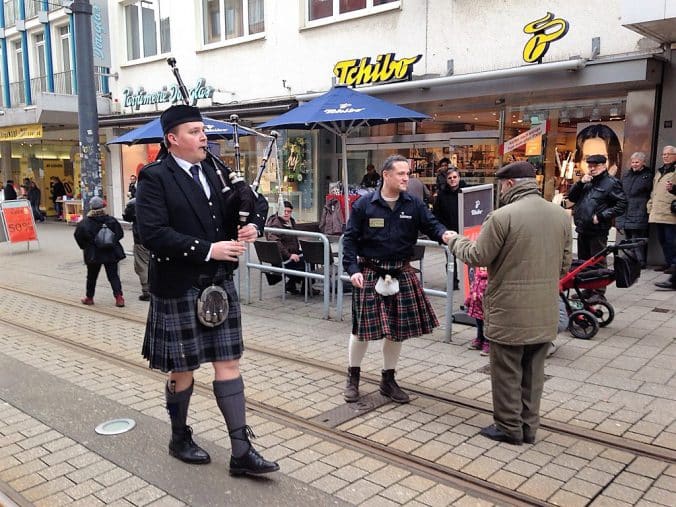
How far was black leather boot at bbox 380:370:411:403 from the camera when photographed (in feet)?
15.3

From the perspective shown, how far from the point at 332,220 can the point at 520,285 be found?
6.67 metres

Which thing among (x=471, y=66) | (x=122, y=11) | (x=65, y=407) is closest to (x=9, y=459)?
(x=65, y=407)

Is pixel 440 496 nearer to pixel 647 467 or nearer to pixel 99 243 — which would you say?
pixel 647 467

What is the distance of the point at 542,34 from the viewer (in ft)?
33.4

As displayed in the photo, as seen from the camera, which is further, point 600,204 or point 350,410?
point 600,204

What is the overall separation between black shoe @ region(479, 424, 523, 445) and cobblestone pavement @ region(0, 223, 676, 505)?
6cm

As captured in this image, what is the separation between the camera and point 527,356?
3865 millimetres

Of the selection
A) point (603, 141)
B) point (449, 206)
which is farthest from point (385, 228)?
point (603, 141)

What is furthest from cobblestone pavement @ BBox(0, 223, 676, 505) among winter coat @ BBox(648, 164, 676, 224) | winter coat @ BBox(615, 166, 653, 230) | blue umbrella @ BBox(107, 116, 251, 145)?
blue umbrella @ BBox(107, 116, 251, 145)

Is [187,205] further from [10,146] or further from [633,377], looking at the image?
[10,146]

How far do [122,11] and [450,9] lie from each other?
12457 mm

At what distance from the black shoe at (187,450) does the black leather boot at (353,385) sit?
128 centimetres

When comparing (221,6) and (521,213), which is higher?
(221,6)

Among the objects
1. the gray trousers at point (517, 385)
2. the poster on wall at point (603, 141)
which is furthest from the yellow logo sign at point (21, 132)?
the gray trousers at point (517, 385)
